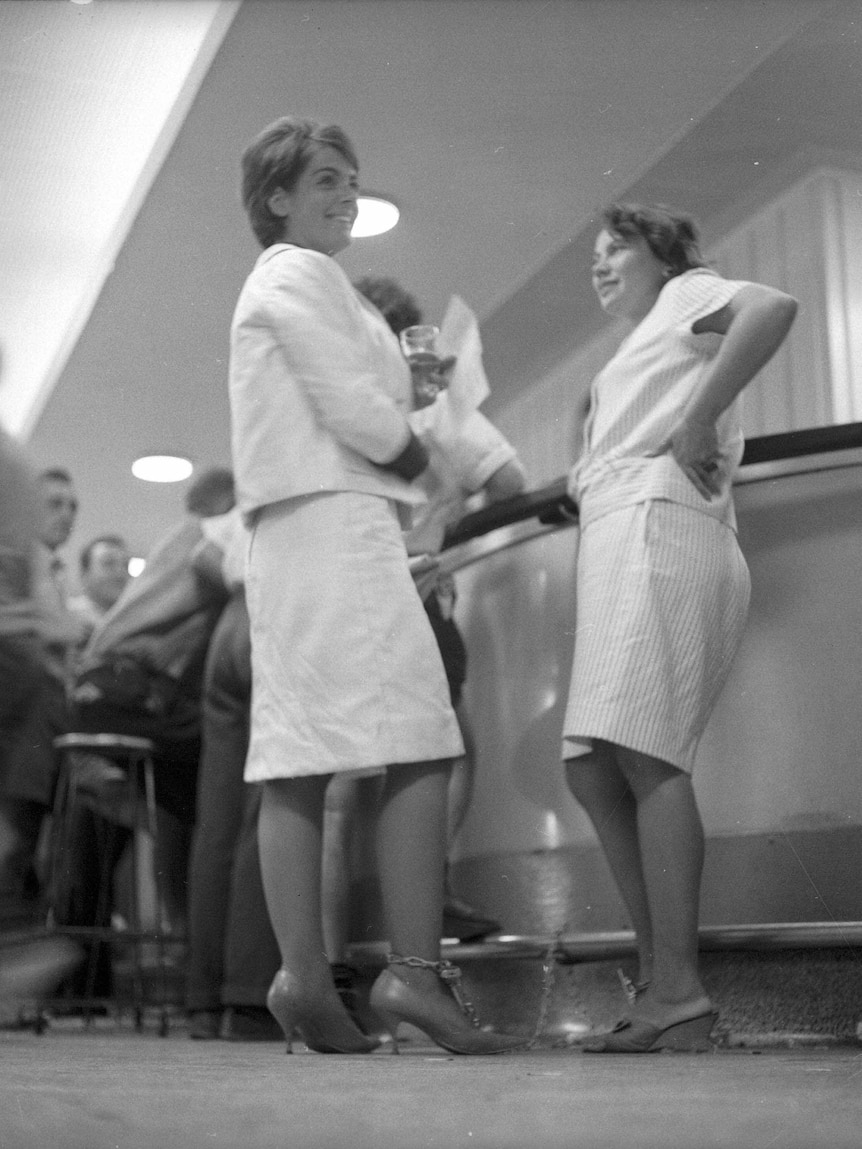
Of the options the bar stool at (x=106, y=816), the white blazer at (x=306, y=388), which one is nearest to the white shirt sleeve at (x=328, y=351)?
the white blazer at (x=306, y=388)

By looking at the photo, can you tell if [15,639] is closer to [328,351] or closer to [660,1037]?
[328,351]

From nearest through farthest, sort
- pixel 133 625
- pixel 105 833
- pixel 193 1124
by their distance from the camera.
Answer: pixel 193 1124 < pixel 133 625 < pixel 105 833

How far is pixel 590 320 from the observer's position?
2.69ft

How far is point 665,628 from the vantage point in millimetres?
816

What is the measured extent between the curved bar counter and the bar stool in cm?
33

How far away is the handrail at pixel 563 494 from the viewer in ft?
2.97

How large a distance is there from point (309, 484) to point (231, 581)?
8.3 inches

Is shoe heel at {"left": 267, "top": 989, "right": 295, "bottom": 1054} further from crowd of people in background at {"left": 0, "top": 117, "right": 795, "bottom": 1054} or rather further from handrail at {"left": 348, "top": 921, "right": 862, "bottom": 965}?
handrail at {"left": 348, "top": 921, "right": 862, "bottom": 965}

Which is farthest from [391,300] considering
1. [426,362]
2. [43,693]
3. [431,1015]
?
[431,1015]

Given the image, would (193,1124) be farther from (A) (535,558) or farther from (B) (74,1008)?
(B) (74,1008)

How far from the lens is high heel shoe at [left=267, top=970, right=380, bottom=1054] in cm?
81

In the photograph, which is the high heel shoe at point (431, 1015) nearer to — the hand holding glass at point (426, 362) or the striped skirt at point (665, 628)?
the striped skirt at point (665, 628)

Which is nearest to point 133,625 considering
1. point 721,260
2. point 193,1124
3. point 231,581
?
point 231,581

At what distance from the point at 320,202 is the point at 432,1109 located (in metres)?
0.52
